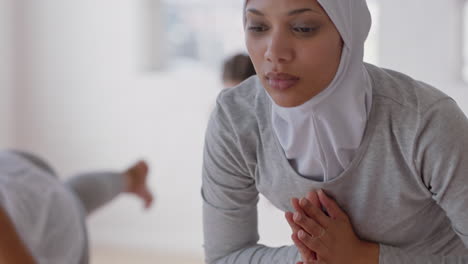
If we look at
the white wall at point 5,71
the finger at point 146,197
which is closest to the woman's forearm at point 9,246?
the finger at point 146,197

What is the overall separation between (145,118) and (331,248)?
275 cm

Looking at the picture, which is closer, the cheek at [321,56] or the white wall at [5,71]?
the cheek at [321,56]

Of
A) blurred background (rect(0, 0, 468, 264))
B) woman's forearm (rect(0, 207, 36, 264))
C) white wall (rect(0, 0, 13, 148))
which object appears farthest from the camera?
white wall (rect(0, 0, 13, 148))

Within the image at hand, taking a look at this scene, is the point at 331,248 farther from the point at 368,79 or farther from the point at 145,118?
the point at 145,118

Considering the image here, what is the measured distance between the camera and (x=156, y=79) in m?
3.60

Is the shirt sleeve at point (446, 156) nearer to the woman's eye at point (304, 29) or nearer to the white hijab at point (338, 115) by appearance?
the white hijab at point (338, 115)

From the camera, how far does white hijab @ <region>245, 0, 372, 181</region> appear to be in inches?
37.3

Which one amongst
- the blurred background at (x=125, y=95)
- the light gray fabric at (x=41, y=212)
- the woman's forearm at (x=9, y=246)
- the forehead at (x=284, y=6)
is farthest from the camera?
the blurred background at (x=125, y=95)

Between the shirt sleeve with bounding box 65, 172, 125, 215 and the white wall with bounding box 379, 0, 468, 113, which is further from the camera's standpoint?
the shirt sleeve with bounding box 65, 172, 125, 215

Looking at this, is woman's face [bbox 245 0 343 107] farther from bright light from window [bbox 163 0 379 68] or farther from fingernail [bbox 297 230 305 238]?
bright light from window [bbox 163 0 379 68]

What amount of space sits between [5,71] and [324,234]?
3195 mm

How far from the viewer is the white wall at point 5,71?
376cm

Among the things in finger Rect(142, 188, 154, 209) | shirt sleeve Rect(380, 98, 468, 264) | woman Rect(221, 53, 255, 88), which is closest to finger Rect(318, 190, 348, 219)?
shirt sleeve Rect(380, 98, 468, 264)

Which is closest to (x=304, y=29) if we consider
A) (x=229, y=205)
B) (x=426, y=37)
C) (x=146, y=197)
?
(x=229, y=205)
